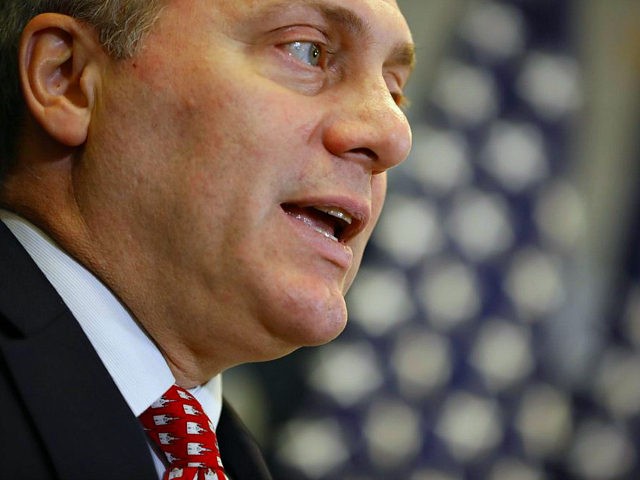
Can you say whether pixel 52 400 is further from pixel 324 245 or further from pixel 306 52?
pixel 306 52

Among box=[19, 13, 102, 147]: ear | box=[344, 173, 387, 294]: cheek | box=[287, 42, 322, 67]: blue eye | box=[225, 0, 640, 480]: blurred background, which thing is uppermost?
box=[287, 42, 322, 67]: blue eye

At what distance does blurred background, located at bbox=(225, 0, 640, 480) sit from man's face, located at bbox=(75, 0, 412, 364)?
1841 millimetres

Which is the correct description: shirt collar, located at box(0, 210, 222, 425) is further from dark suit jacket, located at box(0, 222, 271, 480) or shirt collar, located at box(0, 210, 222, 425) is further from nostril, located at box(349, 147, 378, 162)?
nostril, located at box(349, 147, 378, 162)

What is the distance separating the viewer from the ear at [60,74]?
1319 millimetres

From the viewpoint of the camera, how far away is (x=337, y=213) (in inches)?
54.0

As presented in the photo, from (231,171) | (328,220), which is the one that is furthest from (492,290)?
(231,171)

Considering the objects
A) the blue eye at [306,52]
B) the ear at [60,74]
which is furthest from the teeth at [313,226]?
the ear at [60,74]

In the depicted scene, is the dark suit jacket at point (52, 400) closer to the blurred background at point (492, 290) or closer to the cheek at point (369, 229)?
the cheek at point (369, 229)

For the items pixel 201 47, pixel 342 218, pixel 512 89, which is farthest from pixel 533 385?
pixel 201 47

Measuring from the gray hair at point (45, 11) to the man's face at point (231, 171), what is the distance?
3cm

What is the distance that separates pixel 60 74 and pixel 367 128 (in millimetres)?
497

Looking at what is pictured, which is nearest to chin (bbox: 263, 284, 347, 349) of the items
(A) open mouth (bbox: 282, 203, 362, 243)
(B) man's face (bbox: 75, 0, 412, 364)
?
(B) man's face (bbox: 75, 0, 412, 364)

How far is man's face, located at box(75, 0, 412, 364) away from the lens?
1.28 m

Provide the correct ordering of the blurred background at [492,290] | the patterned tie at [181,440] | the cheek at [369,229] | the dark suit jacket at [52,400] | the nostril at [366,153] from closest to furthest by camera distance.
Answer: the dark suit jacket at [52,400]
the patterned tie at [181,440]
the nostril at [366,153]
the cheek at [369,229]
the blurred background at [492,290]
